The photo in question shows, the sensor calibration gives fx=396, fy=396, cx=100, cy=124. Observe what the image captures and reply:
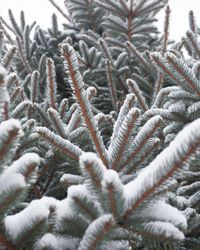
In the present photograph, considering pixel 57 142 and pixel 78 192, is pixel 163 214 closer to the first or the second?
pixel 78 192

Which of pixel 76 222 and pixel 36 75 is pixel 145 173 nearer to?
pixel 76 222

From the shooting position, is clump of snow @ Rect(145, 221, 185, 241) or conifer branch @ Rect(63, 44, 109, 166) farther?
conifer branch @ Rect(63, 44, 109, 166)

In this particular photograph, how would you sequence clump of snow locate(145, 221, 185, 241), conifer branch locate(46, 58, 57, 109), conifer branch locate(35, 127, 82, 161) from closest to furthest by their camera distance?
1. clump of snow locate(145, 221, 185, 241)
2. conifer branch locate(35, 127, 82, 161)
3. conifer branch locate(46, 58, 57, 109)

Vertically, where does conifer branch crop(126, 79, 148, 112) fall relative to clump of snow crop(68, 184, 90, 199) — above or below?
above

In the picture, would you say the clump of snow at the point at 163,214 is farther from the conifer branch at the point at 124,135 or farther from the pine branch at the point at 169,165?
the conifer branch at the point at 124,135

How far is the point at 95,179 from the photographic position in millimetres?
1170

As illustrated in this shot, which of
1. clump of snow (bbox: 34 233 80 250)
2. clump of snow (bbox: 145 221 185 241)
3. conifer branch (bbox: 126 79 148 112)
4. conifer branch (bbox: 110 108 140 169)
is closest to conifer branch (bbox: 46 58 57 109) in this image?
conifer branch (bbox: 126 79 148 112)

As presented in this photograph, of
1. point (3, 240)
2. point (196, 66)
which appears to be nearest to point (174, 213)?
point (3, 240)

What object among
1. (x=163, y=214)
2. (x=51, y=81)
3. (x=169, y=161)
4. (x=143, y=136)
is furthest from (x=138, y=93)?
(x=169, y=161)

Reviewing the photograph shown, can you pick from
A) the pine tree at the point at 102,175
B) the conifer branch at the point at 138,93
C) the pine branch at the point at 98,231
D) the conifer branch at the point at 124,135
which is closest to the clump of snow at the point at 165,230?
the pine tree at the point at 102,175

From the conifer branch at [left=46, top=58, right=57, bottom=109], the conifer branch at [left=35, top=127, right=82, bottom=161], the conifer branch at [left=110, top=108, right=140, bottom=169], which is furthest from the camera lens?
the conifer branch at [left=46, top=58, right=57, bottom=109]

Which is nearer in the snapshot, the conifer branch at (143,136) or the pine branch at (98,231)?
the pine branch at (98,231)

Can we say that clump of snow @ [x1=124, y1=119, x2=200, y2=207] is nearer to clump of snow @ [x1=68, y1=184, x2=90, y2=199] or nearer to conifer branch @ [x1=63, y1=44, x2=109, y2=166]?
clump of snow @ [x1=68, y1=184, x2=90, y2=199]

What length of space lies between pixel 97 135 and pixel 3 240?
0.74 metres
